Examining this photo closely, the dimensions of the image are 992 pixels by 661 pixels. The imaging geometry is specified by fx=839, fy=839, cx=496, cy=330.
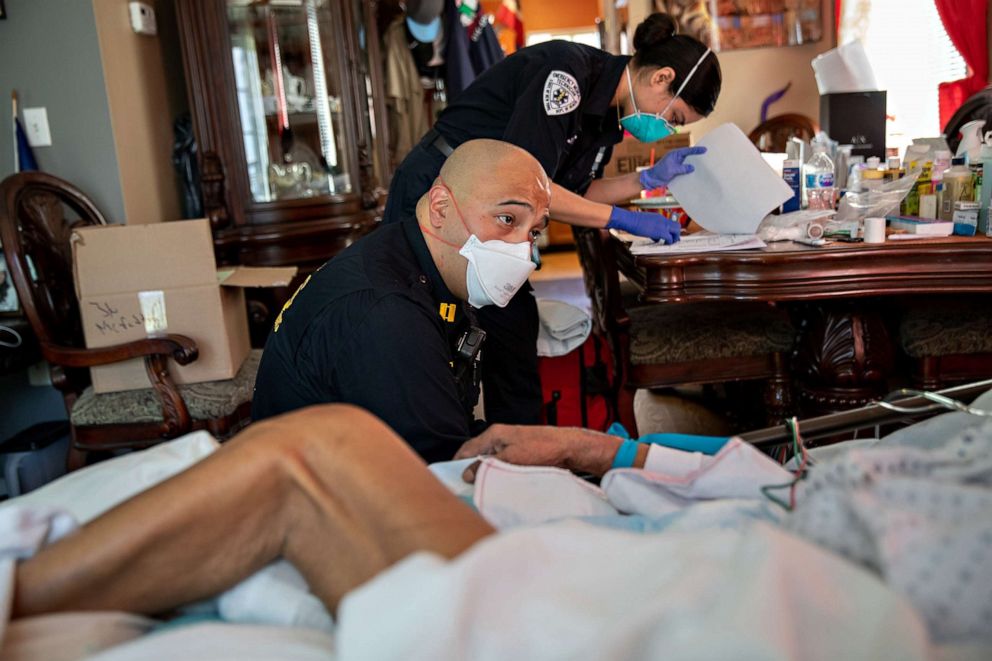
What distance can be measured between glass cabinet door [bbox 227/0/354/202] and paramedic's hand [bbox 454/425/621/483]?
2264 mm

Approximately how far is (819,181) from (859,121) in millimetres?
771

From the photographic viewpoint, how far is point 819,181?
98.5 inches

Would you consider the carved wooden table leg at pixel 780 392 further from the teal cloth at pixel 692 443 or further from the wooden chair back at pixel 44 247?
the wooden chair back at pixel 44 247

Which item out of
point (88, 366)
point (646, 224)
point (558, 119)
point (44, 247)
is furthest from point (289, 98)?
point (646, 224)

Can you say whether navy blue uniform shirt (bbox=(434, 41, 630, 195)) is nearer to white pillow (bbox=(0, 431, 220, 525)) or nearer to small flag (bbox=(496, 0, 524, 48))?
white pillow (bbox=(0, 431, 220, 525))

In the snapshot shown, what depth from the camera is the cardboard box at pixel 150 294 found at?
2.18 meters

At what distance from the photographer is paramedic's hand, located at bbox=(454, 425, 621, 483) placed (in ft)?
4.21

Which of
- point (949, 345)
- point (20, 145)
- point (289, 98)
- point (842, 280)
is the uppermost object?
point (289, 98)

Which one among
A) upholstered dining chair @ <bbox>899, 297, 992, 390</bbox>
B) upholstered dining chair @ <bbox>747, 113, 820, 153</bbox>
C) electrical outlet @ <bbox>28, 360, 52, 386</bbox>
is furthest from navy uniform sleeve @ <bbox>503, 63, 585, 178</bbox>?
upholstered dining chair @ <bbox>747, 113, 820, 153</bbox>

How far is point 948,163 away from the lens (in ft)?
7.94

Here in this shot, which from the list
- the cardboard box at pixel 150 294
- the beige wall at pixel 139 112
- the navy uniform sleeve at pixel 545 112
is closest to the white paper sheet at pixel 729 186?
the navy uniform sleeve at pixel 545 112

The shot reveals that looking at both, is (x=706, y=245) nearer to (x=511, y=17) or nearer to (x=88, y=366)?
(x=88, y=366)

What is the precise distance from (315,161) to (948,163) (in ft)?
7.81

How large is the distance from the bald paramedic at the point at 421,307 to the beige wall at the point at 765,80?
177 inches
